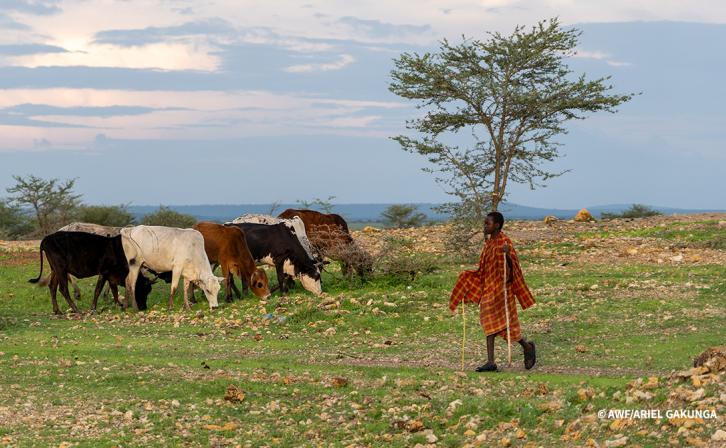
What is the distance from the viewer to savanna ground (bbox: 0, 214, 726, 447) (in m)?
9.04

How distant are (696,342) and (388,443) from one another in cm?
604

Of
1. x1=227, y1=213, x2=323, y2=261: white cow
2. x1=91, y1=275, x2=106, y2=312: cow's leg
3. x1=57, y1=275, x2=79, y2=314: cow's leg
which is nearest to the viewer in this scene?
x1=57, y1=275, x2=79, y2=314: cow's leg

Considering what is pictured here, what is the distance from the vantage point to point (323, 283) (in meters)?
20.9

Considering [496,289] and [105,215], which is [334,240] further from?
[105,215]

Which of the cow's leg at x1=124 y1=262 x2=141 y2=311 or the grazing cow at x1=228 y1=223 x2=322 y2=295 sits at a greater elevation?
the grazing cow at x1=228 y1=223 x2=322 y2=295

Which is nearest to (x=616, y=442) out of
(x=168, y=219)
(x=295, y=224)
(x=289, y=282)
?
(x=289, y=282)

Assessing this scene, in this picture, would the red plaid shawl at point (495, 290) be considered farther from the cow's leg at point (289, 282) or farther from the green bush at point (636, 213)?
the green bush at point (636, 213)

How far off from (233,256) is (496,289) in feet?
30.4

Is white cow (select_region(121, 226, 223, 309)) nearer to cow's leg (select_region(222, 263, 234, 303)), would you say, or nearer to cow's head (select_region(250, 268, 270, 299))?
cow's leg (select_region(222, 263, 234, 303))

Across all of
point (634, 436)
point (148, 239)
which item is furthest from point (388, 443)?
point (148, 239)

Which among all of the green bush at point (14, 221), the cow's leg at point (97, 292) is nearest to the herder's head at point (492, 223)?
the cow's leg at point (97, 292)

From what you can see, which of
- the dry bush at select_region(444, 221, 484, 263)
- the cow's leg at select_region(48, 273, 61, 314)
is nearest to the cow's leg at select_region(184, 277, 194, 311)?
the cow's leg at select_region(48, 273, 61, 314)

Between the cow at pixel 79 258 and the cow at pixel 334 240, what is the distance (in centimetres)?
405

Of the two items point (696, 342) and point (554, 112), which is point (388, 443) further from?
point (554, 112)
